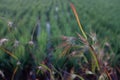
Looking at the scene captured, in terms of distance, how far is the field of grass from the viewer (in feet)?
6.98

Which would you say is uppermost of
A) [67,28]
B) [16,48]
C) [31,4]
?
[16,48]

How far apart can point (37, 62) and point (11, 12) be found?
1.88m

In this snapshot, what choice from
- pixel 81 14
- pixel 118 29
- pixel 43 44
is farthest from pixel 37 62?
pixel 81 14

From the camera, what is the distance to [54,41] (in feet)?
9.11

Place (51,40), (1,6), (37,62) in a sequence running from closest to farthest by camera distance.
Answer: (37,62)
(51,40)
(1,6)

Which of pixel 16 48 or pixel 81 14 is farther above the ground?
pixel 16 48

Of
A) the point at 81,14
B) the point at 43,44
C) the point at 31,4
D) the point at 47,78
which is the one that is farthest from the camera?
the point at 31,4

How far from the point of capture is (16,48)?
7.79ft

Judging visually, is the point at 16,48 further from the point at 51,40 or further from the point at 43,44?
the point at 51,40

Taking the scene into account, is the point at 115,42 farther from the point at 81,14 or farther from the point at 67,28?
the point at 81,14

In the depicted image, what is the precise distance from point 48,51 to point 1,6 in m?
2.06

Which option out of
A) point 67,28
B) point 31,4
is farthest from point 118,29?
point 31,4

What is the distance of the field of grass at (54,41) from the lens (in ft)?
6.98

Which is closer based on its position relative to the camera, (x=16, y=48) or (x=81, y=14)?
(x=16, y=48)
